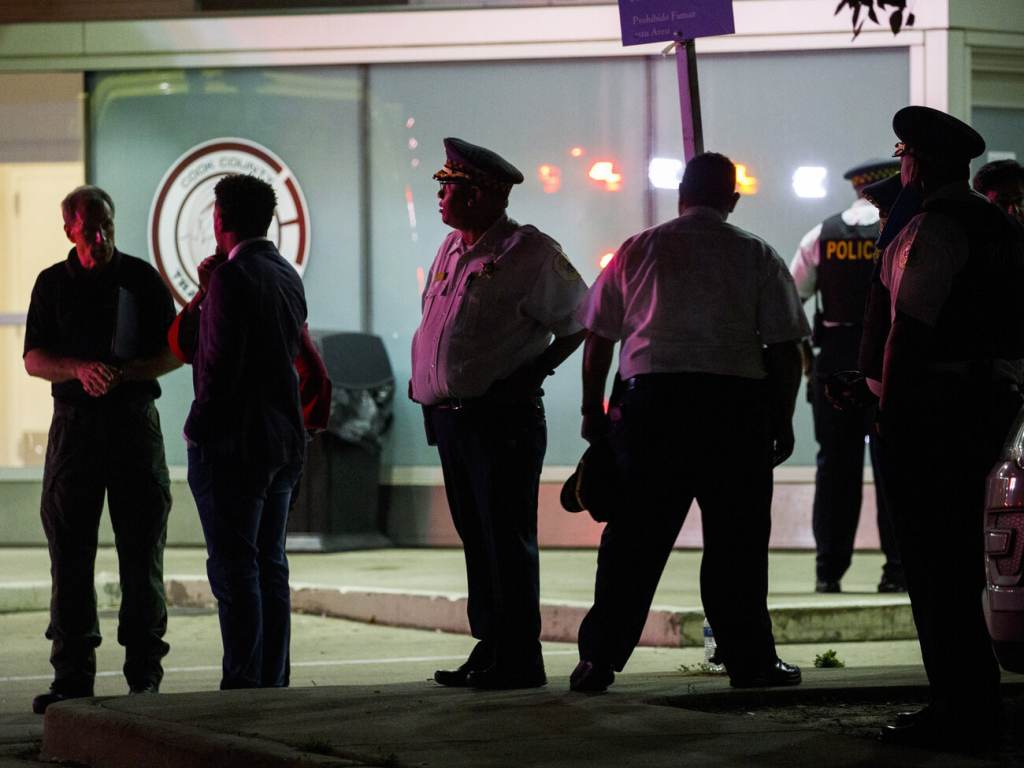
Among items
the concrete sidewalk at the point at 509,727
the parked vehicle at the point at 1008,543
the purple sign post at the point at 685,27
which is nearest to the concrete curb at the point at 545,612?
the concrete sidewalk at the point at 509,727

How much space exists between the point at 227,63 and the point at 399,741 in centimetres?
931

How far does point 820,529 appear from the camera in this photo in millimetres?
10453

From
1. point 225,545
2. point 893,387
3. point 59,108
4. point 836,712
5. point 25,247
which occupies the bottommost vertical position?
point 836,712

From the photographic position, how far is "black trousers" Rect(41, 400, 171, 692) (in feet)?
24.9

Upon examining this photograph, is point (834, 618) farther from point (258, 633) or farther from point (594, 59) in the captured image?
point (594, 59)

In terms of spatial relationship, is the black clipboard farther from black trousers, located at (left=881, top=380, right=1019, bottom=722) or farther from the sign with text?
black trousers, located at (left=881, top=380, right=1019, bottom=722)

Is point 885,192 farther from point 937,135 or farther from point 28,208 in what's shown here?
point 28,208

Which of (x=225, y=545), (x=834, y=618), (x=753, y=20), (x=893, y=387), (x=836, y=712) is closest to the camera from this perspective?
(x=893, y=387)

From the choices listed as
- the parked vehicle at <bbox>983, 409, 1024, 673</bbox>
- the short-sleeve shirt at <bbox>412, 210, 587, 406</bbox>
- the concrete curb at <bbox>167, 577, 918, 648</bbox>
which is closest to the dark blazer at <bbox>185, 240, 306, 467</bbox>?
the short-sleeve shirt at <bbox>412, 210, 587, 406</bbox>

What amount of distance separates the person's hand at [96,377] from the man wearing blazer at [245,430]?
1.37 ft

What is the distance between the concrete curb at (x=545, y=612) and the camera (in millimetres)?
9641

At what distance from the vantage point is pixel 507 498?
681 cm

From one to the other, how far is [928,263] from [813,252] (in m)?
5.05

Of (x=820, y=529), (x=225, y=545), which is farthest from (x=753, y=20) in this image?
(x=225, y=545)
